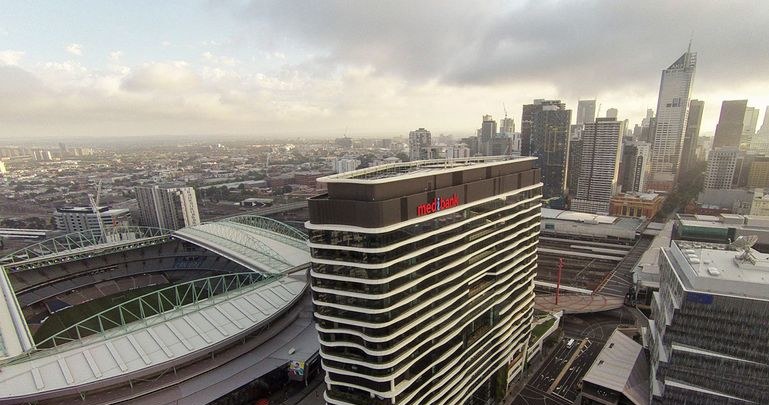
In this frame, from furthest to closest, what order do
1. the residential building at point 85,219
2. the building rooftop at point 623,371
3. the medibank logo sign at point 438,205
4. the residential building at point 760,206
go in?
1. the residential building at point 85,219
2. the residential building at point 760,206
3. the building rooftop at point 623,371
4. the medibank logo sign at point 438,205

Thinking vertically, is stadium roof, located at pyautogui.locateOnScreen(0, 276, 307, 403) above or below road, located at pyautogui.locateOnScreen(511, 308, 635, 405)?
above

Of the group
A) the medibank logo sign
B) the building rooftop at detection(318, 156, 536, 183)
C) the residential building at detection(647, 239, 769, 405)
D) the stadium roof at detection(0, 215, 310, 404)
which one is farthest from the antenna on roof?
the stadium roof at detection(0, 215, 310, 404)

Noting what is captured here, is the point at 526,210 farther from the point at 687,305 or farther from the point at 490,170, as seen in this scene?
the point at 687,305

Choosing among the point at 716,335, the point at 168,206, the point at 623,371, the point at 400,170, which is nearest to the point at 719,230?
the point at 623,371

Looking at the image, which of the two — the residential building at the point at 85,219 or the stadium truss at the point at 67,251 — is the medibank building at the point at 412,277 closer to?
the stadium truss at the point at 67,251

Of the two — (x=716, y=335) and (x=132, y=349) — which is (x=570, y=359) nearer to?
(x=716, y=335)

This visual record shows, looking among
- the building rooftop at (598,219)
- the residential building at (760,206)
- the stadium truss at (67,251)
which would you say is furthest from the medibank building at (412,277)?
the residential building at (760,206)

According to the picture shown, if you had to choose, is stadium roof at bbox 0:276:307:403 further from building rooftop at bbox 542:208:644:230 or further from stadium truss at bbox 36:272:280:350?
building rooftop at bbox 542:208:644:230
